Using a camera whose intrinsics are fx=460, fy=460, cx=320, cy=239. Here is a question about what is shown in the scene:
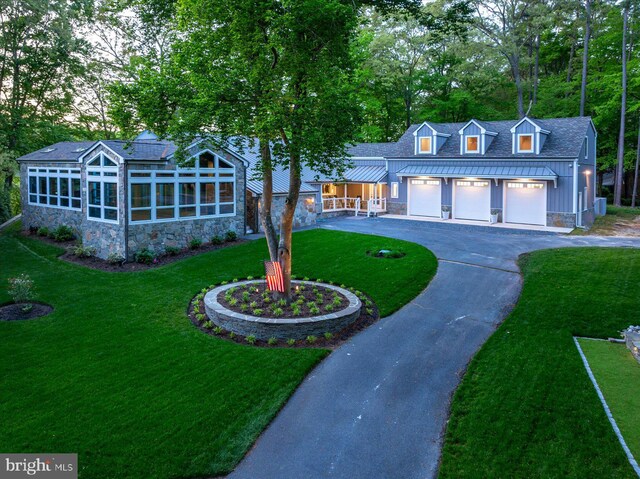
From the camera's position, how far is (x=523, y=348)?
30.5 ft

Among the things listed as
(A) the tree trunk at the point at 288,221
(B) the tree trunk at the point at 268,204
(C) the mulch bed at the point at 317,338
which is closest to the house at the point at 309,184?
(B) the tree trunk at the point at 268,204

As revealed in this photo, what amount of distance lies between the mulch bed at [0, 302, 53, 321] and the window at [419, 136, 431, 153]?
21.4 metres

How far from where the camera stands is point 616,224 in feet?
78.6

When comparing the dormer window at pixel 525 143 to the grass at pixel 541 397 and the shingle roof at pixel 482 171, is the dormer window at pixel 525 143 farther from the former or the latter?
the grass at pixel 541 397

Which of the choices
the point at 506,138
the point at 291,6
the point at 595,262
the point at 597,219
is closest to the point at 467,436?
the point at 291,6

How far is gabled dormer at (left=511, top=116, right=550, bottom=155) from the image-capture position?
76.3 feet

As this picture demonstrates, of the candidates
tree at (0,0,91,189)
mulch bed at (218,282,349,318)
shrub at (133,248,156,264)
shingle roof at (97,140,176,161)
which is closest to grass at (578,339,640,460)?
mulch bed at (218,282,349,318)

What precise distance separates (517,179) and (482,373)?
699 inches

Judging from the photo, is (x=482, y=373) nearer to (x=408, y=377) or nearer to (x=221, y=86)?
(x=408, y=377)

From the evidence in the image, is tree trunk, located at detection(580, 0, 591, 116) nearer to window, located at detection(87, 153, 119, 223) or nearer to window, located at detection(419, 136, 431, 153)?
window, located at detection(419, 136, 431, 153)

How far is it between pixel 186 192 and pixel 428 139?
15.3 metres

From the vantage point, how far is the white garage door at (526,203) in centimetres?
2316

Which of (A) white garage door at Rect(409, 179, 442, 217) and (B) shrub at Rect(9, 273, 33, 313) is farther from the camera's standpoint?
(A) white garage door at Rect(409, 179, 442, 217)

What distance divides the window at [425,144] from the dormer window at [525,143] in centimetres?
510
